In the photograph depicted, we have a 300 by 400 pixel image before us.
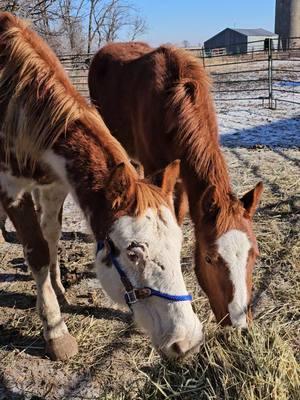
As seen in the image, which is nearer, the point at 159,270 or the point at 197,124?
the point at 159,270

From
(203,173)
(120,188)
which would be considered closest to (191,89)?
(203,173)

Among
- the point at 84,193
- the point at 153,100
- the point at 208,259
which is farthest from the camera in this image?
the point at 153,100

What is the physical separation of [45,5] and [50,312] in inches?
345

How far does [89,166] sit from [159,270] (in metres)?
0.72

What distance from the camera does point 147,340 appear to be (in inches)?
121

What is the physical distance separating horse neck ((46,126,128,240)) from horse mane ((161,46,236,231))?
817 mm

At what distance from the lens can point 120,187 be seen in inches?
83.6

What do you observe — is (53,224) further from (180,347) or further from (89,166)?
(180,347)

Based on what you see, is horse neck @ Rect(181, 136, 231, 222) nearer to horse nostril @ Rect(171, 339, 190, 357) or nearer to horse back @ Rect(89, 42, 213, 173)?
horse back @ Rect(89, 42, 213, 173)

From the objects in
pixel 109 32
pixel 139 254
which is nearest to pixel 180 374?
pixel 139 254

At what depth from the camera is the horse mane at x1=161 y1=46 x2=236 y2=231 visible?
9.94 feet

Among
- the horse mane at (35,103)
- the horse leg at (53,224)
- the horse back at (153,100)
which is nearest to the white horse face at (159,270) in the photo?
the horse mane at (35,103)

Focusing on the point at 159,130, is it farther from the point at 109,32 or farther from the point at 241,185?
the point at 109,32

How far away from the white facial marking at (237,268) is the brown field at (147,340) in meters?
0.19
